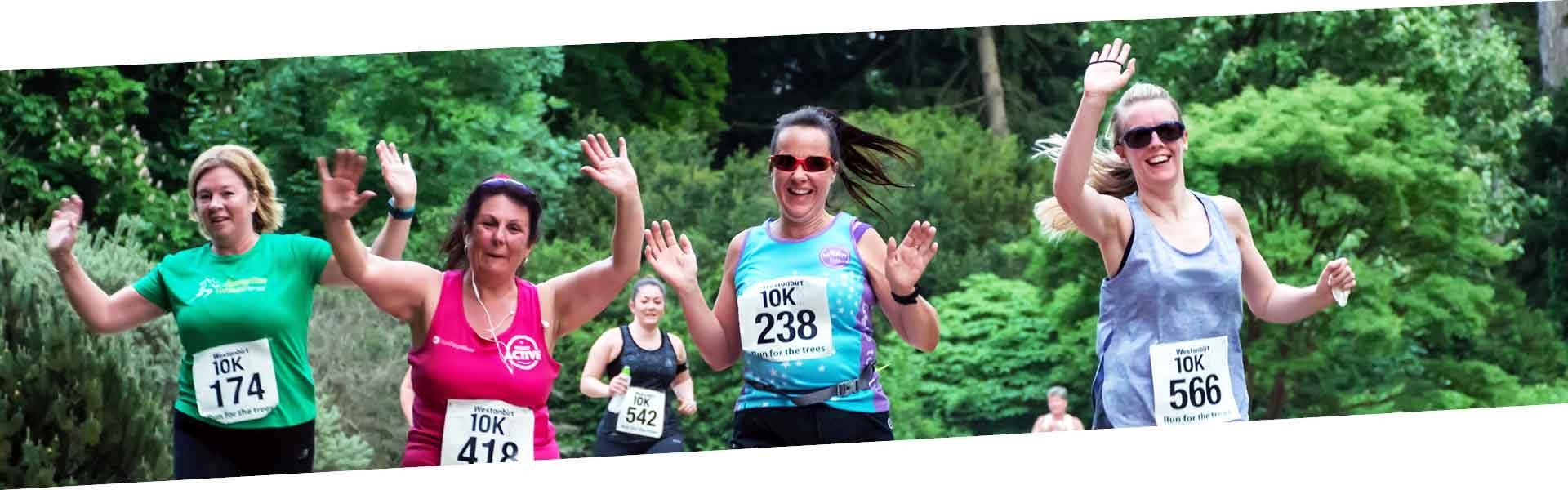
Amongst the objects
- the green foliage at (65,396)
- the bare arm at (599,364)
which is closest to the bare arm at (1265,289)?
the bare arm at (599,364)

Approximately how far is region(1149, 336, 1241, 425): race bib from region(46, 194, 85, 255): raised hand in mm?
4132

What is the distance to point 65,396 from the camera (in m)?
9.36

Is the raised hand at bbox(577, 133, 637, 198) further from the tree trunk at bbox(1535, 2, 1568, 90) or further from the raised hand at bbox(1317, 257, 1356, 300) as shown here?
the tree trunk at bbox(1535, 2, 1568, 90)

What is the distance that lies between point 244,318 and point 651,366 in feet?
8.65

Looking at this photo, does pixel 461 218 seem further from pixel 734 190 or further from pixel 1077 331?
pixel 1077 331

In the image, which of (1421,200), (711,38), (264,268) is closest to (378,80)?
(711,38)

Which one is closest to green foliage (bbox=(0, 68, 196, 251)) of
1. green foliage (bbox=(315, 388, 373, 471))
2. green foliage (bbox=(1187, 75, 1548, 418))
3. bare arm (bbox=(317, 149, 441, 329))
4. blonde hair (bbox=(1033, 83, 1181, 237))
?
green foliage (bbox=(315, 388, 373, 471))

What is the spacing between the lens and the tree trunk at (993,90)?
1245 centimetres

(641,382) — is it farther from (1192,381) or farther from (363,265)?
(1192,381)

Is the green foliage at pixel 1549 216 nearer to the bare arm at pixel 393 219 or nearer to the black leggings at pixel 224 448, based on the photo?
the bare arm at pixel 393 219

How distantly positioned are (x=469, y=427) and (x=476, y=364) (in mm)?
222

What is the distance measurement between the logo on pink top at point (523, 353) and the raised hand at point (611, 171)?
0.62 metres

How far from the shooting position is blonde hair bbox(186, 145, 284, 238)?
802cm

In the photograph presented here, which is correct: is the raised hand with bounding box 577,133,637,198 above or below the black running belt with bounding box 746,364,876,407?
above
